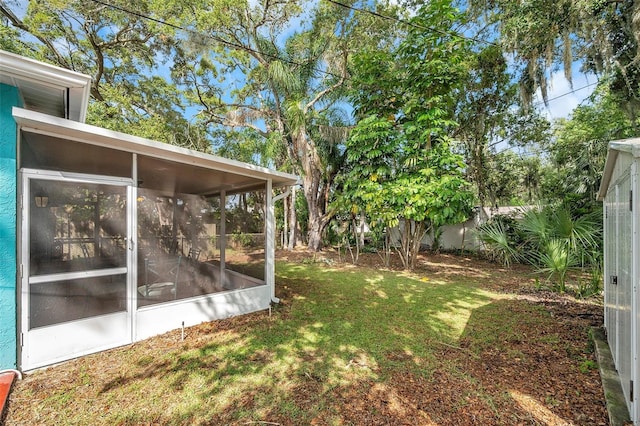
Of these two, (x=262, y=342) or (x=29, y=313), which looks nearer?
(x=29, y=313)

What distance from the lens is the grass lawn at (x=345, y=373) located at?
2191 mm

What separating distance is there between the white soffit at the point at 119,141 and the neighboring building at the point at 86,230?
0.6 inches

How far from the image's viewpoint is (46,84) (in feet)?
9.66

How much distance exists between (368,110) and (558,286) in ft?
21.4

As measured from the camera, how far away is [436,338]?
362 cm

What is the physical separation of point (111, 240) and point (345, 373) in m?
3.22

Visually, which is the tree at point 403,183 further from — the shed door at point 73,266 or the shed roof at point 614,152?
the shed door at point 73,266

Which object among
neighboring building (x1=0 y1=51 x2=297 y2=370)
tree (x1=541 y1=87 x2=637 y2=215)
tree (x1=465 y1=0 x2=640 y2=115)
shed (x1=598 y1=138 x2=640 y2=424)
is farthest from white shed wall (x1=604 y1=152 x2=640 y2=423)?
tree (x1=465 y1=0 x2=640 y2=115)

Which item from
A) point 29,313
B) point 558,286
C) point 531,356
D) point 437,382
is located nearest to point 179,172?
point 29,313

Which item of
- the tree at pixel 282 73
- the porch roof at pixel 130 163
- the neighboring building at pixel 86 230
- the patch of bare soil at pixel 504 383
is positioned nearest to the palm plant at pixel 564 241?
the patch of bare soil at pixel 504 383

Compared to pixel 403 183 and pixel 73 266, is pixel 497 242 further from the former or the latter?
pixel 73 266

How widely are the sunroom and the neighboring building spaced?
0.5 inches

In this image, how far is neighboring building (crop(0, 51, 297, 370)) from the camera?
104 inches

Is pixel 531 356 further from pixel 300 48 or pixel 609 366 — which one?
pixel 300 48
